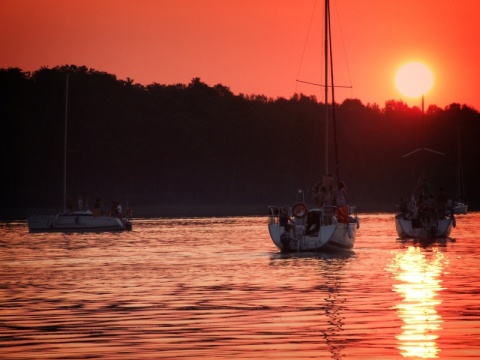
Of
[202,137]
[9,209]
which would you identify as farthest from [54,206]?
[202,137]

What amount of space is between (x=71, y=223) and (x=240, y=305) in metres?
55.9

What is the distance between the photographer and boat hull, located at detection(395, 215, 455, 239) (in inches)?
2753

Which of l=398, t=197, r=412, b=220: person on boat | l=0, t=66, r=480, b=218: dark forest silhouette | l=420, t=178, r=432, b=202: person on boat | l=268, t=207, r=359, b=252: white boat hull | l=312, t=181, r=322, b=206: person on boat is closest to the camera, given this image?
l=268, t=207, r=359, b=252: white boat hull

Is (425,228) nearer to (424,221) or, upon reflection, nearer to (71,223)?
(424,221)

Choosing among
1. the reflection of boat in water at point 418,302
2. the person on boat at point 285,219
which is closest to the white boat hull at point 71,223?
the person on boat at point 285,219

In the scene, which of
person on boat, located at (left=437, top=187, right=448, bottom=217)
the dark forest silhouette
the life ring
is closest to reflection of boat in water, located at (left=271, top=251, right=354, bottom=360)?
the life ring

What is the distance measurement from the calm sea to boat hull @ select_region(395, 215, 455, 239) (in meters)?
9.82

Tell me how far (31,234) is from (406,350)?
209 feet

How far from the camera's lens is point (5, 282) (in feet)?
135

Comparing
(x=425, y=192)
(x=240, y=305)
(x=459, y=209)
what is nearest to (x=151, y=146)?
(x=459, y=209)

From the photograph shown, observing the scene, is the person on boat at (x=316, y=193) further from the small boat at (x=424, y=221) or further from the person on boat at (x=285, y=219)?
the small boat at (x=424, y=221)

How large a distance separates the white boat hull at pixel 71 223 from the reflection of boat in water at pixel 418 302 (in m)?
35.6

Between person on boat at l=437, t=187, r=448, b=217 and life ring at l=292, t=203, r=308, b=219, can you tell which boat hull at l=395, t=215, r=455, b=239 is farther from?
life ring at l=292, t=203, r=308, b=219

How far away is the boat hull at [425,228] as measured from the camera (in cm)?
6994
